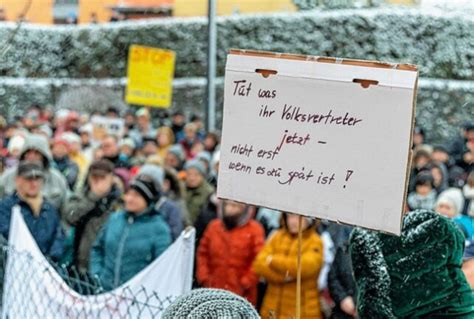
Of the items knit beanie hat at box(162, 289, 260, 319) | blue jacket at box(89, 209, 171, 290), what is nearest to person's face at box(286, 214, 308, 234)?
blue jacket at box(89, 209, 171, 290)

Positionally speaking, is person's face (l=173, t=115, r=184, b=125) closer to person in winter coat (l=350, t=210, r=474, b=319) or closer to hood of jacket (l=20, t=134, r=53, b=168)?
hood of jacket (l=20, t=134, r=53, b=168)

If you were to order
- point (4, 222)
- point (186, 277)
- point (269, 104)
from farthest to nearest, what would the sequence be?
1. point (4, 222)
2. point (186, 277)
3. point (269, 104)

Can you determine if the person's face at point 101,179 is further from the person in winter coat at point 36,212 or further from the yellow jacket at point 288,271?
the yellow jacket at point 288,271

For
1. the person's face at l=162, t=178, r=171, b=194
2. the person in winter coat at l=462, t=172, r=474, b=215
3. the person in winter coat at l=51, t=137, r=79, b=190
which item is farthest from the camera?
→ the person in winter coat at l=51, t=137, r=79, b=190

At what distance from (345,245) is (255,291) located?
0.63 m

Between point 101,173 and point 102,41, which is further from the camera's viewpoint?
point 102,41

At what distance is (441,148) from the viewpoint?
9.31 m

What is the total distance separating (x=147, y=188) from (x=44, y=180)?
1444 millimetres

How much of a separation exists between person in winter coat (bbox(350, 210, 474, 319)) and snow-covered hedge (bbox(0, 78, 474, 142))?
Result: 1237cm

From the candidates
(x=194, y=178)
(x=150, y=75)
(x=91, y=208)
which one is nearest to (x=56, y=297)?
(x=91, y=208)

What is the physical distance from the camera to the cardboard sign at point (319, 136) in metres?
2.28

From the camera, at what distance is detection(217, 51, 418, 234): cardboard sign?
228 centimetres

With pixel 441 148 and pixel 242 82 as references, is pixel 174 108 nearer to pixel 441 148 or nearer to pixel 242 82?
pixel 441 148

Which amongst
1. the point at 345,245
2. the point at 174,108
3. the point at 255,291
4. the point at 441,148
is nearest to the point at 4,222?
the point at 255,291
